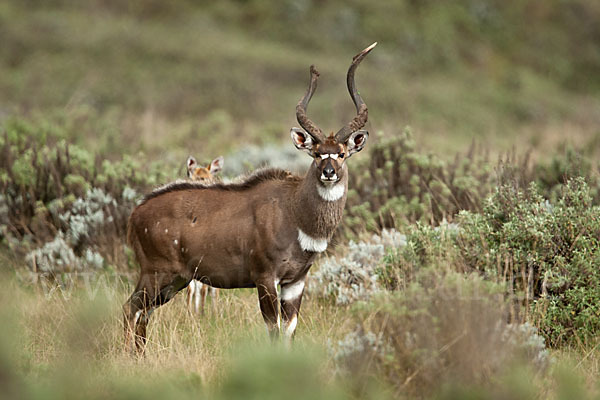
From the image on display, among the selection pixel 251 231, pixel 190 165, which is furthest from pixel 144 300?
pixel 190 165

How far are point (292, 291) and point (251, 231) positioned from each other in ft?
2.25

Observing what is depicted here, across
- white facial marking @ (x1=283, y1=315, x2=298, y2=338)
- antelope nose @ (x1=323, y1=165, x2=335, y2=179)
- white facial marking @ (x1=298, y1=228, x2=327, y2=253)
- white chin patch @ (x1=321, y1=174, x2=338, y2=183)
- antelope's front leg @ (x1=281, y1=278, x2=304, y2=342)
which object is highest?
antelope nose @ (x1=323, y1=165, x2=335, y2=179)

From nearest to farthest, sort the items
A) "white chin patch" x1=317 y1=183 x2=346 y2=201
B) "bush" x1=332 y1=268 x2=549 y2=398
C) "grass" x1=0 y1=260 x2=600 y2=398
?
"grass" x1=0 y1=260 x2=600 y2=398 → "bush" x1=332 y1=268 x2=549 y2=398 → "white chin patch" x1=317 y1=183 x2=346 y2=201

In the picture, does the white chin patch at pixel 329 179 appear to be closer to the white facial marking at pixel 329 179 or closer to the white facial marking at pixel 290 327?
the white facial marking at pixel 329 179

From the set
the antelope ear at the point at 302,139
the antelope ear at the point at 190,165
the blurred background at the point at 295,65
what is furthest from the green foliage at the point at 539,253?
the blurred background at the point at 295,65

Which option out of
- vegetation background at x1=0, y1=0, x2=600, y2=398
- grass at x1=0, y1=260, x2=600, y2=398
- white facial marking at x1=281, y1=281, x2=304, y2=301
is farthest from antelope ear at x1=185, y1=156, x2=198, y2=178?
white facial marking at x1=281, y1=281, x2=304, y2=301

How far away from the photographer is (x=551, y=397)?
5.12 m

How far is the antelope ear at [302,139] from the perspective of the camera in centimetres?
680

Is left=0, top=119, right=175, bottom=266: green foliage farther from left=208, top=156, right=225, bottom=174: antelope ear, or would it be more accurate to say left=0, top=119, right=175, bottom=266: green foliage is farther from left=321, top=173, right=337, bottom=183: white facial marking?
left=321, top=173, right=337, bottom=183: white facial marking

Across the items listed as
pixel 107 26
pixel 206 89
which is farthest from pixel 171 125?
pixel 107 26

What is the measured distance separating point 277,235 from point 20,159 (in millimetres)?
6136

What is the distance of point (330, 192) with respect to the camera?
6637 mm

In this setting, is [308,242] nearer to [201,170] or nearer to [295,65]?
[201,170]

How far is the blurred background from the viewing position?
26.7 metres
